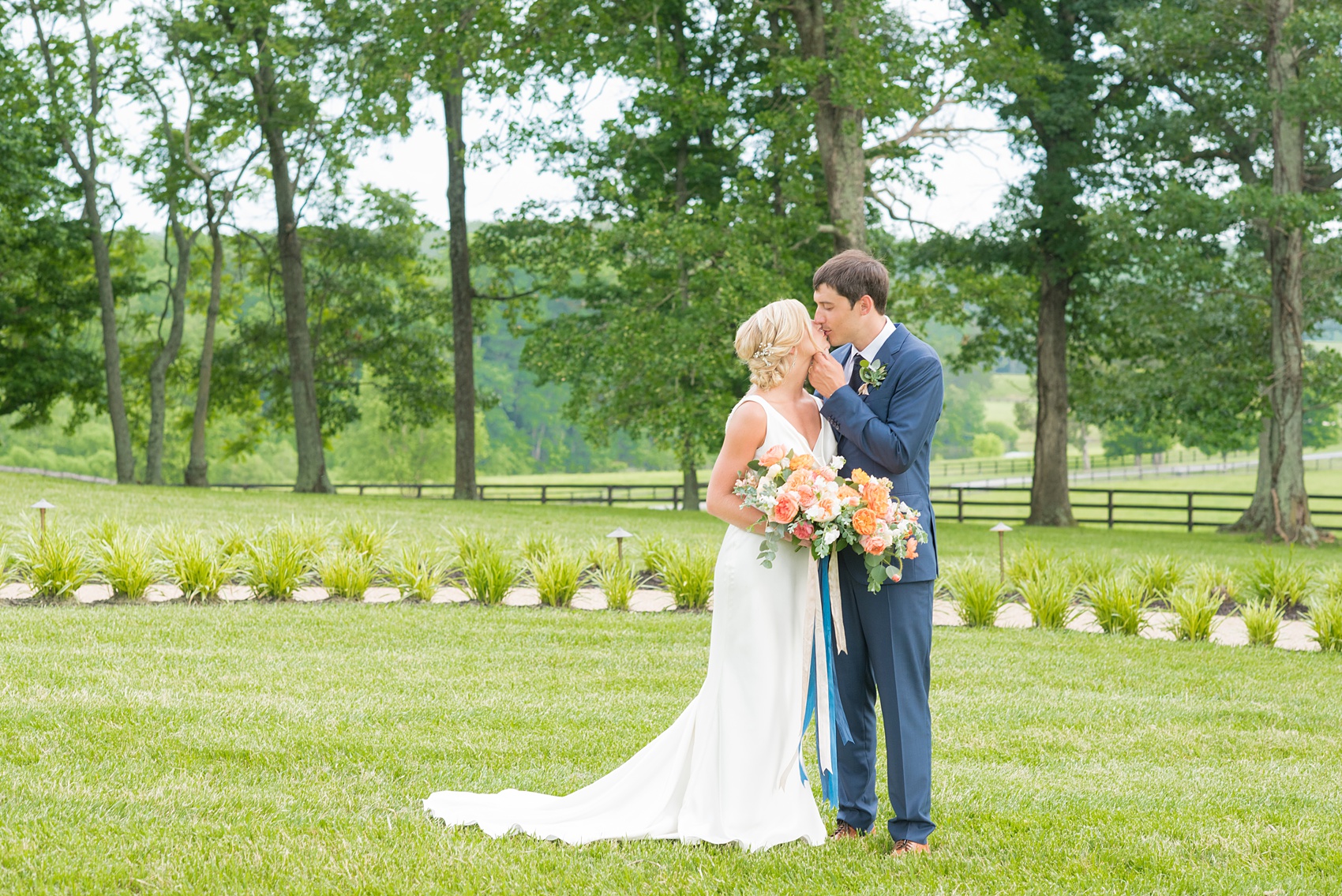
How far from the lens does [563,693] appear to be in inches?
289

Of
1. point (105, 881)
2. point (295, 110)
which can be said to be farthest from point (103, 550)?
point (295, 110)

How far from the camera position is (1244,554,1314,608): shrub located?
37.3 feet

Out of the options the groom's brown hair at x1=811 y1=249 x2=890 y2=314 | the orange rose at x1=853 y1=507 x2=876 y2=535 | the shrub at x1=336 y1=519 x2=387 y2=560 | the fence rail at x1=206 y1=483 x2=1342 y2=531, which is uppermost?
the groom's brown hair at x1=811 y1=249 x2=890 y2=314

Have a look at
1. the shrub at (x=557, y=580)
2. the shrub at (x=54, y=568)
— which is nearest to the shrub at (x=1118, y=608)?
the shrub at (x=557, y=580)

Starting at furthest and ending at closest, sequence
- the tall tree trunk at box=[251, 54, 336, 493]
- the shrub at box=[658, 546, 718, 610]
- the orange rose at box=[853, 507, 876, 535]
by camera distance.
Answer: the tall tree trunk at box=[251, 54, 336, 493], the shrub at box=[658, 546, 718, 610], the orange rose at box=[853, 507, 876, 535]

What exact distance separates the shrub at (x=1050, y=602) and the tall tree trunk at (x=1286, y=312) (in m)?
11.7

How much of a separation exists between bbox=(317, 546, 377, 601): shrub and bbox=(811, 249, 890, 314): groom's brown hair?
7821 mm

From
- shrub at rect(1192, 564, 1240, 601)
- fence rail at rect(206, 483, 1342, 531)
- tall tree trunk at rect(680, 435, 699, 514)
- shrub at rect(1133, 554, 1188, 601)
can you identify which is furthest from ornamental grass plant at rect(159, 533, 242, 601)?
fence rail at rect(206, 483, 1342, 531)

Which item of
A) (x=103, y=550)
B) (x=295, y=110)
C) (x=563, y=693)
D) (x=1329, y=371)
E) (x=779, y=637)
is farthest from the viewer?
(x=295, y=110)

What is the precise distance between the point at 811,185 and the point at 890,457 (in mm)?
20062

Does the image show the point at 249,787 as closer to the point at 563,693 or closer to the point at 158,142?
the point at 563,693

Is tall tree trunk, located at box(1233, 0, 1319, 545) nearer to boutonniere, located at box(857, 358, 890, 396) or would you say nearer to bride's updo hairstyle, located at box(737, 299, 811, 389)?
boutonniere, located at box(857, 358, 890, 396)

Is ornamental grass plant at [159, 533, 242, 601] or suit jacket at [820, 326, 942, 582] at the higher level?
suit jacket at [820, 326, 942, 582]

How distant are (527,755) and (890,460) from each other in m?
2.80
